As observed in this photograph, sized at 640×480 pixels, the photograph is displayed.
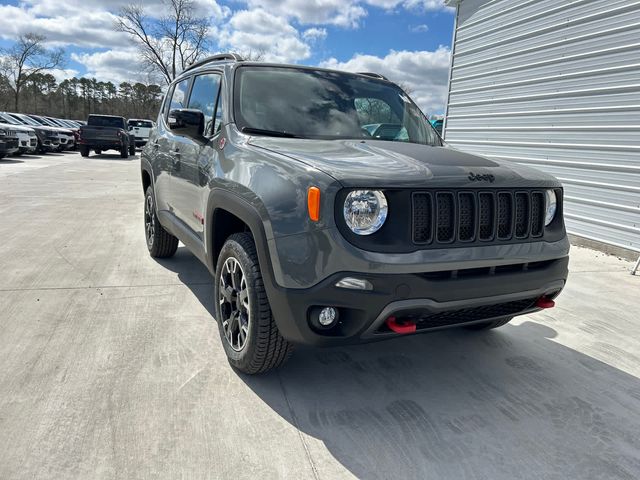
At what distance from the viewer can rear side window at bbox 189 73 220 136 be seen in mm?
3510

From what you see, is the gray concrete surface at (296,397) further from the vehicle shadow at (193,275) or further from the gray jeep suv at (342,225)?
the gray jeep suv at (342,225)

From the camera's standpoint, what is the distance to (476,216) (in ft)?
8.01

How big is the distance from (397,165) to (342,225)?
47 centimetres

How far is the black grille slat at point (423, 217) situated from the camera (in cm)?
230

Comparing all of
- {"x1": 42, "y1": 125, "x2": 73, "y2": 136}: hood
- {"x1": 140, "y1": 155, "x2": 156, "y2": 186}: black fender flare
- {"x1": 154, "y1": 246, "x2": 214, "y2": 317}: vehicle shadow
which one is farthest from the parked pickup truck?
{"x1": 154, "y1": 246, "x2": 214, "y2": 317}: vehicle shadow

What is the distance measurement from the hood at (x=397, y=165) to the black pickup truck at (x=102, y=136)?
2066 cm

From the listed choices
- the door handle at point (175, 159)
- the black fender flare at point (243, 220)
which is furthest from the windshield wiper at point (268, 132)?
the door handle at point (175, 159)

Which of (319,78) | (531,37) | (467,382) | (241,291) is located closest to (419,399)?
(467,382)

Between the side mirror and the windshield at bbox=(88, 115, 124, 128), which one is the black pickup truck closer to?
the windshield at bbox=(88, 115, 124, 128)

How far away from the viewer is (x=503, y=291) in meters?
2.52

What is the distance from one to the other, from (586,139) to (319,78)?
213 inches

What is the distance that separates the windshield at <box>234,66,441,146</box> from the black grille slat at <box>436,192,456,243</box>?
1034 mm

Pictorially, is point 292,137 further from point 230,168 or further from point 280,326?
point 280,326

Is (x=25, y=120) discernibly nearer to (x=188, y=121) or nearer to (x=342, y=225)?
(x=188, y=121)
